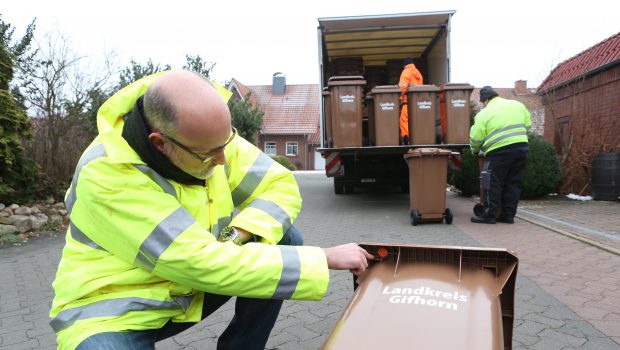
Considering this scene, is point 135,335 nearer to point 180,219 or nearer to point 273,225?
point 180,219

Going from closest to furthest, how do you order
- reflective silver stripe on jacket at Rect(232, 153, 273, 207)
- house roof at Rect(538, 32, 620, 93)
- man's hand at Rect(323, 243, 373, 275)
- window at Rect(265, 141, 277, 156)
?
man's hand at Rect(323, 243, 373, 275) → reflective silver stripe on jacket at Rect(232, 153, 273, 207) → house roof at Rect(538, 32, 620, 93) → window at Rect(265, 141, 277, 156)

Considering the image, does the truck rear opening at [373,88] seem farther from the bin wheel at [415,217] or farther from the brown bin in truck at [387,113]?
the bin wheel at [415,217]

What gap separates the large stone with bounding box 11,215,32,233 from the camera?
256 inches

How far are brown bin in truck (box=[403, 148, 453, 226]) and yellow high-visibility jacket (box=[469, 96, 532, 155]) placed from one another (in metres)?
0.63

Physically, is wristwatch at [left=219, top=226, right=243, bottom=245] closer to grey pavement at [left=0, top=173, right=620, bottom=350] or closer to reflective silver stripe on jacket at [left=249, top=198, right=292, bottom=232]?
Result: reflective silver stripe on jacket at [left=249, top=198, right=292, bottom=232]

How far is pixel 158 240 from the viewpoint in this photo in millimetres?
1458

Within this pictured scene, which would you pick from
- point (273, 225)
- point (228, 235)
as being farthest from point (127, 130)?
point (273, 225)

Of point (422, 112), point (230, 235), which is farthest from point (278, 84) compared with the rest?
point (230, 235)

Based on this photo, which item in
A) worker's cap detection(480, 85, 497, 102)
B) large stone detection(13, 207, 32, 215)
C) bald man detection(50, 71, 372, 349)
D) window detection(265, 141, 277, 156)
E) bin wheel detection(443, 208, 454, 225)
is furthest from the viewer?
window detection(265, 141, 277, 156)

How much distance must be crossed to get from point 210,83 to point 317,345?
5.88 feet

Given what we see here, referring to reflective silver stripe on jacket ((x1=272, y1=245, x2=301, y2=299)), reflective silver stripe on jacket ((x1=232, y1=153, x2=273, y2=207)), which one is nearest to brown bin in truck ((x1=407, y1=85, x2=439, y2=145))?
reflective silver stripe on jacket ((x1=232, y1=153, x2=273, y2=207))

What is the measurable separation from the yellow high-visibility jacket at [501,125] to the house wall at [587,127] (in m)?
4.68

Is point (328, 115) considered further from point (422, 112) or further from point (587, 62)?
point (587, 62)

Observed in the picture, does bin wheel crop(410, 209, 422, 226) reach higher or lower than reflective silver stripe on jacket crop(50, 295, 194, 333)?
lower
